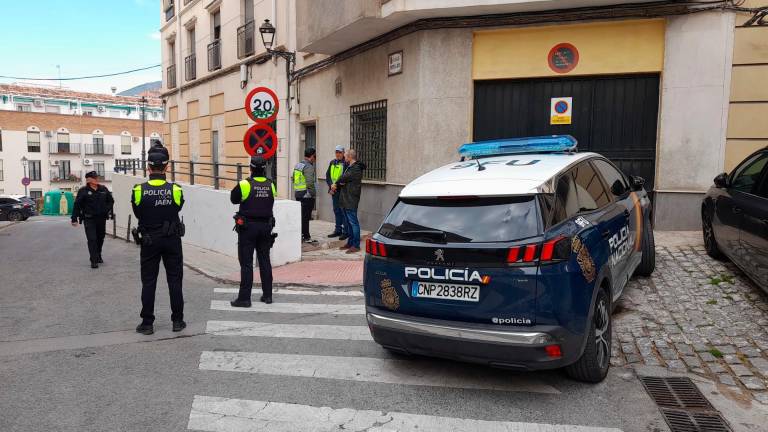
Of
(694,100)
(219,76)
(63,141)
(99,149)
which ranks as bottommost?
(694,100)

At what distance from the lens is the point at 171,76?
2612 centimetres

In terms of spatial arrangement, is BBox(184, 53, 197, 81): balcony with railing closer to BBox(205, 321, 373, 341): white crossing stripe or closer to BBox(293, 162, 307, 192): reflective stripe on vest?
BBox(293, 162, 307, 192): reflective stripe on vest

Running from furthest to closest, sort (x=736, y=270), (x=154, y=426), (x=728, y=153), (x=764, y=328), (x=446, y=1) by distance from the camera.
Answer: (x=446, y=1), (x=728, y=153), (x=736, y=270), (x=764, y=328), (x=154, y=426)

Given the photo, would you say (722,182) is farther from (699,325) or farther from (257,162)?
(257,162)

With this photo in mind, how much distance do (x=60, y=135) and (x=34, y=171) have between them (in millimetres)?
4753

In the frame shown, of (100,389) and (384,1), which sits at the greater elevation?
(384,1)

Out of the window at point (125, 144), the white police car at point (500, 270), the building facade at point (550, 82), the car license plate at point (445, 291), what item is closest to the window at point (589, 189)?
the white police car at point (500, 270)

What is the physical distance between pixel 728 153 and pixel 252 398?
28.1 ft

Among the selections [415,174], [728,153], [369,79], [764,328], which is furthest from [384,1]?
[764,328]

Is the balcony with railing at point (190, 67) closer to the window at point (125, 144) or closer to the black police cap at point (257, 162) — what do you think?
the black police cap at point (257, 162)

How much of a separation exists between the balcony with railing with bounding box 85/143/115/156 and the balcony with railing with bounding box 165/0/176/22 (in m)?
43.1

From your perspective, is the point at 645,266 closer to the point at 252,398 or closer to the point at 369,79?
the point at 252,398

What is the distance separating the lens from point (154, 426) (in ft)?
12.1

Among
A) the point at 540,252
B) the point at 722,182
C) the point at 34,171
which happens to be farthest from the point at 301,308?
the point at 34,171
